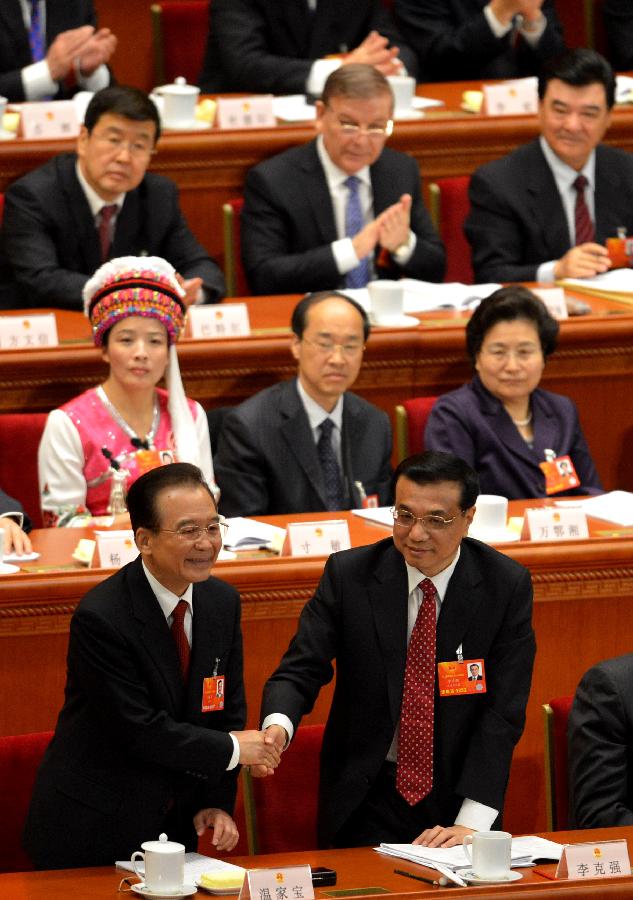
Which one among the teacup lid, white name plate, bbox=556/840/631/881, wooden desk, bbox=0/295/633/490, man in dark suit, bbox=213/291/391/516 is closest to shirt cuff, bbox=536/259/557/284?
wooden desk, bbox=0/295/633/490

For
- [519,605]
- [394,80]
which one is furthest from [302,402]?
[394,80]

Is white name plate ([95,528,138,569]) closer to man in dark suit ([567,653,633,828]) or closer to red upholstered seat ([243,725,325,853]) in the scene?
red upholstered seat ([243,725,325,853])

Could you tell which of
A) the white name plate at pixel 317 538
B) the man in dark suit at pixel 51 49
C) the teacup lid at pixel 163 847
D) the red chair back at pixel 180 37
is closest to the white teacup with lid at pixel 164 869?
the teacup lid at pixel 163 847

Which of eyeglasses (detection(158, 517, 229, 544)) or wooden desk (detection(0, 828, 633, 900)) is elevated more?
eyeglasses (detection(158, 517, 229, 544))

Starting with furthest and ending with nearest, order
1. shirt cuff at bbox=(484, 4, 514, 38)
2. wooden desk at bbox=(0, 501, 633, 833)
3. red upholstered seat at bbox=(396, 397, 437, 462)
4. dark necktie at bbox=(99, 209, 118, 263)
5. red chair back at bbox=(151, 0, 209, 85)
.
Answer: red chair back at bbox=(151, 0, 209, 85) < shirt cuff at bbox=(484, 4, 514, 38) < dark necktie at bbox=(99, 209, 118, 263) < red upholstered seat at bbox=(396, 397, 437, 462) < wooden desk at bbox=(0, 501, 633, 833)

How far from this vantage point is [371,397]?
15.5 feet

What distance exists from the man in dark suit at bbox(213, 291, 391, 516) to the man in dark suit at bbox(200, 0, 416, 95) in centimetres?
160

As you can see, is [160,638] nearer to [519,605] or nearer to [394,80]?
[519,605]

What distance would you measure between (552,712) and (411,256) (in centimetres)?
227

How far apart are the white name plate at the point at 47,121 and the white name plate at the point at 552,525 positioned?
212 cm

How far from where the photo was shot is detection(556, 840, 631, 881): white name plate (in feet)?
8.27

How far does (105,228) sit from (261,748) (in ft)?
7.51

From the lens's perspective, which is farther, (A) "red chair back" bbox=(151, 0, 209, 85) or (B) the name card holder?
(A) "red chair back" bbox=(151, 0, 209, 85)

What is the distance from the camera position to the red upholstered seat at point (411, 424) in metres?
4.35
